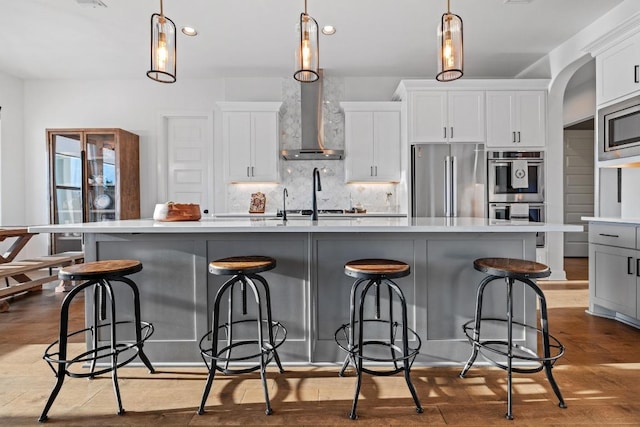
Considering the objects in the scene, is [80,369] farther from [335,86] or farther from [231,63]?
[335,86]

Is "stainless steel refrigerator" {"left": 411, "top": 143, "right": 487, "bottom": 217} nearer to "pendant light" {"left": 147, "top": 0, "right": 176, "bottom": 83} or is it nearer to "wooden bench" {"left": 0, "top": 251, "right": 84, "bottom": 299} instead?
"pendant light" {"left": 147, "top": 0, "right": 176, "bottom": 83}

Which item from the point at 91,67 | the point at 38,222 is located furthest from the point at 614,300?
the point at 38,222

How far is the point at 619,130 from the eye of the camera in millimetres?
2967

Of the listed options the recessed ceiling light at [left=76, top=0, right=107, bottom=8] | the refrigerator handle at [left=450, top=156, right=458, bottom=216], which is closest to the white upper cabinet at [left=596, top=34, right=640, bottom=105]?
the refrigerator handle at [left=450, top=156, right=458, bottom=216]

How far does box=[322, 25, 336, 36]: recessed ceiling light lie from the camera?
3723mm

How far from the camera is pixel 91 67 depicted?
486cm

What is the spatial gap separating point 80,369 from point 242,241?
1.31 meters

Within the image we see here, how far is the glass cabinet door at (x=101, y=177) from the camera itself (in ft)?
15.9

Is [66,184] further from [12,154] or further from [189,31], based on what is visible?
[189,31]

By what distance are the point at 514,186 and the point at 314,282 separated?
358 cm

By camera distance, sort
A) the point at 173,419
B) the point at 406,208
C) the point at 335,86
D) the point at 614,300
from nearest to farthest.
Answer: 1. the point at 173,419
2. the point at 614,300
3. the point at 406,208
4. the point at 335,86

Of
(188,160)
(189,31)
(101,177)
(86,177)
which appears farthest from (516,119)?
(86,177)

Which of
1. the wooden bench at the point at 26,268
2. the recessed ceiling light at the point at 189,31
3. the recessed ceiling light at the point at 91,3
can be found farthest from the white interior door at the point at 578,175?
the wooden bench at the point at 26,268

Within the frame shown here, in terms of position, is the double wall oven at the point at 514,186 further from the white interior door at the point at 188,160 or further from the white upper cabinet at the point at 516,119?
the white interior door at the point at 188,160
